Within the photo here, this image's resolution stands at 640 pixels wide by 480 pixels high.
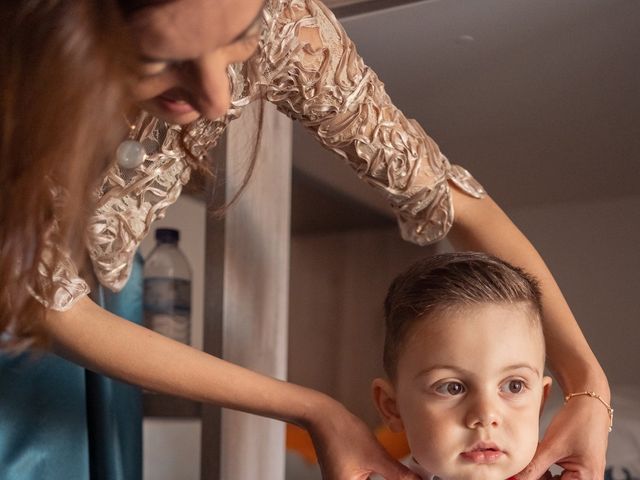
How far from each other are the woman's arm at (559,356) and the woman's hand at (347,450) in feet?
0.38

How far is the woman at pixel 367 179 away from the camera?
728 millimetres

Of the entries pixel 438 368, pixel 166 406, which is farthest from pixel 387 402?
pixel 166 406

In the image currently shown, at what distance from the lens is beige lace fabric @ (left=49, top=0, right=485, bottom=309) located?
792 mm

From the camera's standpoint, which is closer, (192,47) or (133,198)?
(192,47)

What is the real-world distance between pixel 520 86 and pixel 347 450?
0.53 m

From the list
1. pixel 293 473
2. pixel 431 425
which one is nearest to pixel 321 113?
pixel 431 425

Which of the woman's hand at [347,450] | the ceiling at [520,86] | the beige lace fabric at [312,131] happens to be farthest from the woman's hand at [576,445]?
the ceiling at [520,86]

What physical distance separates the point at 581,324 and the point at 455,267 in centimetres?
73

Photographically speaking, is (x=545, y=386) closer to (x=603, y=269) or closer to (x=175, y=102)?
(x=175, y=102)

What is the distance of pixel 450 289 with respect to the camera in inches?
30.5

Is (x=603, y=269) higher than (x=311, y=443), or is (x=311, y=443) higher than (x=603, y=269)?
(x=603, y=269)

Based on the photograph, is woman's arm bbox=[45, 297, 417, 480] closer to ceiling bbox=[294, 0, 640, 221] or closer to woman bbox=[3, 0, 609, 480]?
woman bbox=[3, 0, 609, 480]

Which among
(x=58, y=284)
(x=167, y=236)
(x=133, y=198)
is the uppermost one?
(x=167, y=236)

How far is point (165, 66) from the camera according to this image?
1.70 feet
